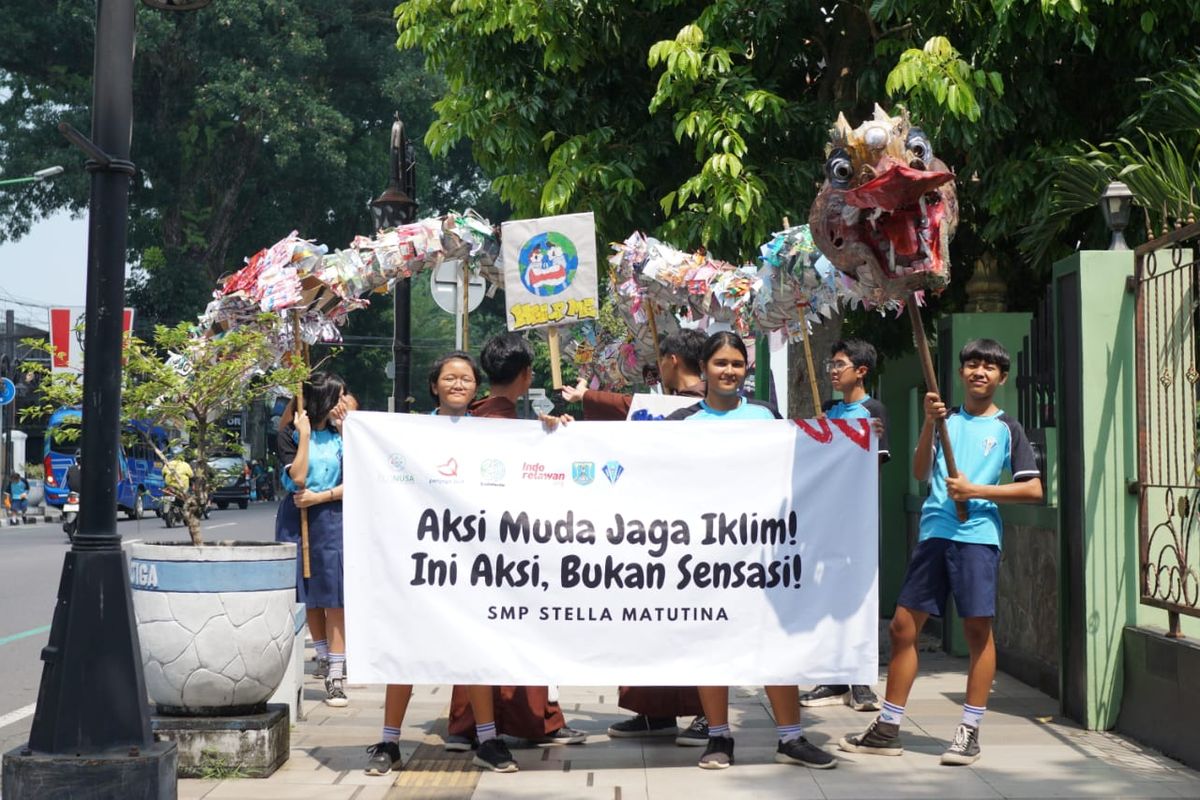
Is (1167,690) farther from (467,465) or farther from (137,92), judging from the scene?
(137,92)

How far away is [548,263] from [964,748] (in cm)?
321

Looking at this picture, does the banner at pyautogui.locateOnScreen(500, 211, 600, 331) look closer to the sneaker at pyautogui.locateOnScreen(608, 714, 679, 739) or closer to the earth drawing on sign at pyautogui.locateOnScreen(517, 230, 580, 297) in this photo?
the earth drawing on sign at pyautogui.locateOnScreen(517, 230, 580, 297)

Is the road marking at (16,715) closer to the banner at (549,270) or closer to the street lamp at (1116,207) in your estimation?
the banner at (549,270)

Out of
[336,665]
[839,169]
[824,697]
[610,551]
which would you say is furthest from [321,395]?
[839,169]

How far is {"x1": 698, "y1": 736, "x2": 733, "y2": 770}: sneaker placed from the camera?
652 cm

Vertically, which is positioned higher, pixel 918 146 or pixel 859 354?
pixel 918 146

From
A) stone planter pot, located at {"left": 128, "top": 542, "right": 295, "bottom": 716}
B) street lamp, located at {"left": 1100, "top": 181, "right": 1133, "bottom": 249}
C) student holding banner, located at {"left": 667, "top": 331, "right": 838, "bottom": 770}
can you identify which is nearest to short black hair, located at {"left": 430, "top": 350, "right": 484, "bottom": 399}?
student holding banner, located at {"left": 667, "top": 331, "right": 838, "bottom": 770}

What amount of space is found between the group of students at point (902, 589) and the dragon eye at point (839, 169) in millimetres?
829

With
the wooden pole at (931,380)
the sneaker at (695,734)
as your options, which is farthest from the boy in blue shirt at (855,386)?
the wooden pole at (931,380)

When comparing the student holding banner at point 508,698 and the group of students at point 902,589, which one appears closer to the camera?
the group of students at point 902,589

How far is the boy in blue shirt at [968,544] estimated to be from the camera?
21.5ft

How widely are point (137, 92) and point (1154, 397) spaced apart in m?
37.4

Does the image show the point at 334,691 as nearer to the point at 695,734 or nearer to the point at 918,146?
the point at 695,734

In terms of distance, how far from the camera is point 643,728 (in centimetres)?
746
